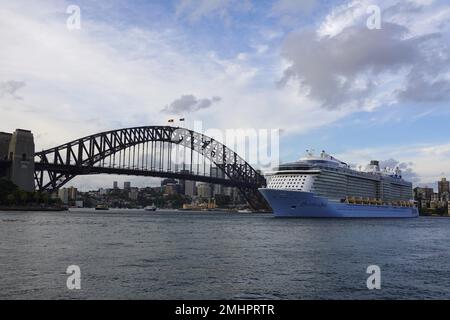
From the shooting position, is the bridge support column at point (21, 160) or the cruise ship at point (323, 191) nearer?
the cruise ship at point (323, 191)

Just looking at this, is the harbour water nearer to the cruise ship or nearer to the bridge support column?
the cruise ship

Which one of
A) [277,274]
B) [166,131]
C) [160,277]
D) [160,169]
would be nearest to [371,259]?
[277,274]

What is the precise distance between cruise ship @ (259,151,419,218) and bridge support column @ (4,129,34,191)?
173ft

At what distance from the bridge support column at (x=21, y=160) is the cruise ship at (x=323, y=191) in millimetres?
52750

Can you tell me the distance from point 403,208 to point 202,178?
152 feet

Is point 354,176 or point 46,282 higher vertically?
point 354,176

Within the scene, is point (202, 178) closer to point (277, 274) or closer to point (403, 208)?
point (403, 208)

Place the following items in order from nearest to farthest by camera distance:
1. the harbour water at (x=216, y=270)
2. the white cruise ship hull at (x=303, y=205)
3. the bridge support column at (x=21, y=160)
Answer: the harbour water at (x=216, y=270) < the white cruise ship hull at (x=303, y=205) < the bridge support column at (x=21, y=160)

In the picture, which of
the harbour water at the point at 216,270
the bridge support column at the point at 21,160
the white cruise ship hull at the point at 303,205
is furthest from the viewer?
the bridge support column at the point at 21,160

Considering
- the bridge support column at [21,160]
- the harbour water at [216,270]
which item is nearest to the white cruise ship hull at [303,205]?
the harbour water at [216,270]

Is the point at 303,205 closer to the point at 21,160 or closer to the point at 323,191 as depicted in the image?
the point at 323,191

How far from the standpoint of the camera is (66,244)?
31312 millimetres

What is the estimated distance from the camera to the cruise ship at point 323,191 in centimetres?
7312

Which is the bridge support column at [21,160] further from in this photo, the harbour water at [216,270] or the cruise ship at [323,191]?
the harbour water at [216,270]
